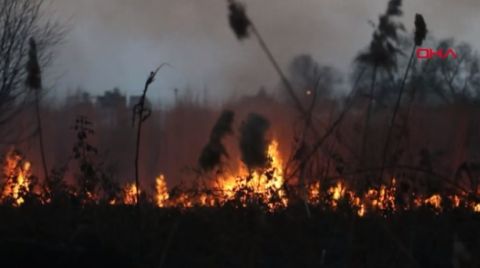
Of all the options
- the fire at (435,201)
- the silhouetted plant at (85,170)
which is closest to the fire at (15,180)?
the silhouetted plant at (85,170)

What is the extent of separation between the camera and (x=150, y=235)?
4711mm

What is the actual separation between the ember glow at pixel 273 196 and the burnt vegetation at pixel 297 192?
2 cm

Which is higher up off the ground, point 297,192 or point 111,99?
point 111,99

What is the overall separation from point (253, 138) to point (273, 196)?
223cm

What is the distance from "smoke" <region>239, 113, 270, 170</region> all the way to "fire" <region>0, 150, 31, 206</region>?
326 cm

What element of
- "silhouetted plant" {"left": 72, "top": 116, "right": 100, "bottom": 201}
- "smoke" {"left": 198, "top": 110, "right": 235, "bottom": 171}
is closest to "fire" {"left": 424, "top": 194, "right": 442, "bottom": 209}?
"silhouetted plant" {"left": 72, "top": 116, "right": 100, "bottom": 201}

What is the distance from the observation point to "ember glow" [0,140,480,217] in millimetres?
5051

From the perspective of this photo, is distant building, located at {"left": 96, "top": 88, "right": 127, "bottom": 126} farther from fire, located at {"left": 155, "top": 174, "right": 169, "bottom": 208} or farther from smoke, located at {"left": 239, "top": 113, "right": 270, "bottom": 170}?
smoke, located at {"left": 239, "top": 113, "right": 270, "bottom": 170}

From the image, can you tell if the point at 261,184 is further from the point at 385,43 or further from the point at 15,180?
the point at 15,180

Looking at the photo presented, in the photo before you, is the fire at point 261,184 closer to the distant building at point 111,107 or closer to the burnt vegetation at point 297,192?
the burnt vegetation at point 297,192

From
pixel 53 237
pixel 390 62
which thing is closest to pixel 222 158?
pixel 53 237

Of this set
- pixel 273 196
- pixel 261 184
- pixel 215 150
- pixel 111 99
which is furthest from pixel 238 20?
pixel 111 99

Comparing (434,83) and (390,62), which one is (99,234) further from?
(434,83)

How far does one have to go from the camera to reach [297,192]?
16.6 ft
